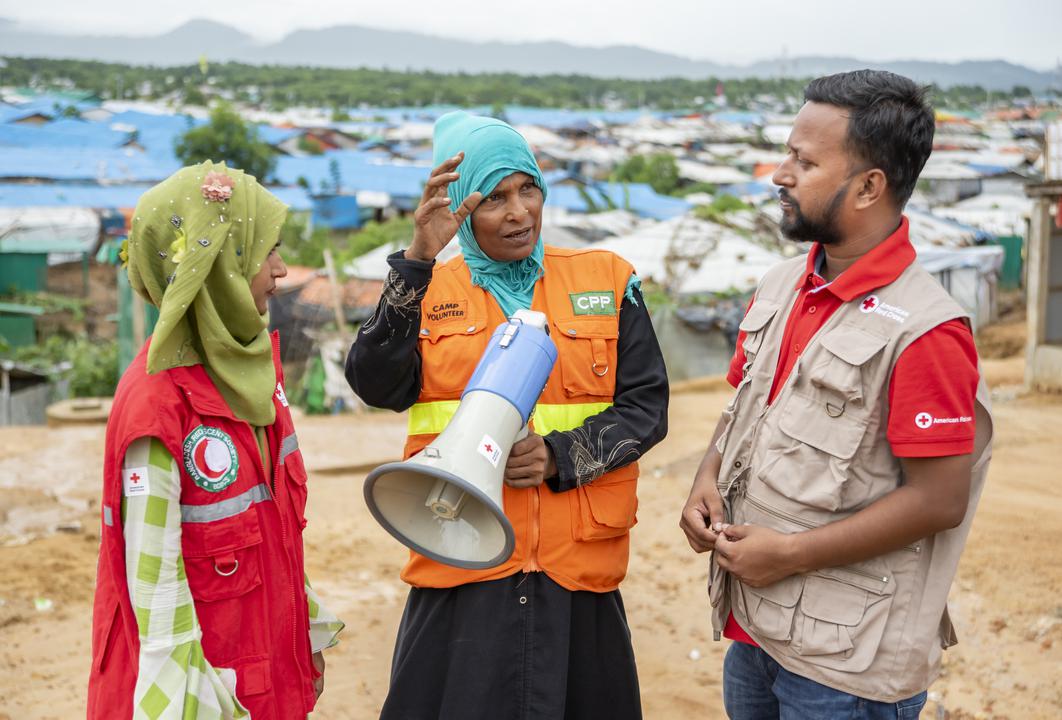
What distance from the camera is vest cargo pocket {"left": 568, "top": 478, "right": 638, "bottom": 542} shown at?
7.36 feet

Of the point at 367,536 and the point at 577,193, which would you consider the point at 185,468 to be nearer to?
the point at 367,536

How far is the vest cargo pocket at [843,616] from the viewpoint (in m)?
1.86

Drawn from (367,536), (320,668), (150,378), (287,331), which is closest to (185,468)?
(150,378)

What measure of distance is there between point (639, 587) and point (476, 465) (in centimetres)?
386

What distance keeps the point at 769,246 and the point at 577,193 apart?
49.1ft

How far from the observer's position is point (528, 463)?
2.10 meters

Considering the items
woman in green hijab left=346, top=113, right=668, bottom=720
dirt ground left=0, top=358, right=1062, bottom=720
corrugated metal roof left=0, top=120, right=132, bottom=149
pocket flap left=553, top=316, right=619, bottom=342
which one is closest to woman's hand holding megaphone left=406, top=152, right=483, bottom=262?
woman in green hijab left=346, top=113, right=668, bottom=720

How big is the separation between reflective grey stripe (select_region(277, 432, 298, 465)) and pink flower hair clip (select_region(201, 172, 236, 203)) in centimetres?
58

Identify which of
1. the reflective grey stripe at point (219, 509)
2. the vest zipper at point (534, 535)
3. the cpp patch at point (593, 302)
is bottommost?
the vest zipper at point (534, 535)

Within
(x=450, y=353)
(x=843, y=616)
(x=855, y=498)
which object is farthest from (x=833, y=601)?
(x=450, y=353)

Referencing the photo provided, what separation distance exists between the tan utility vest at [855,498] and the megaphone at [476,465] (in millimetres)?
507

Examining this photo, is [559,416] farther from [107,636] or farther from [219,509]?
[107,636]

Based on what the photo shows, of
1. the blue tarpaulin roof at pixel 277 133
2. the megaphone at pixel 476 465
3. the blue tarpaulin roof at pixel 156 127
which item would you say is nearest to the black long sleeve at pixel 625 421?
the megaphone at pixel 476 465

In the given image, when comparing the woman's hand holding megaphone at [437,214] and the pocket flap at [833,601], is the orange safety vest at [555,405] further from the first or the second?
the pocket flap at [833,601]
